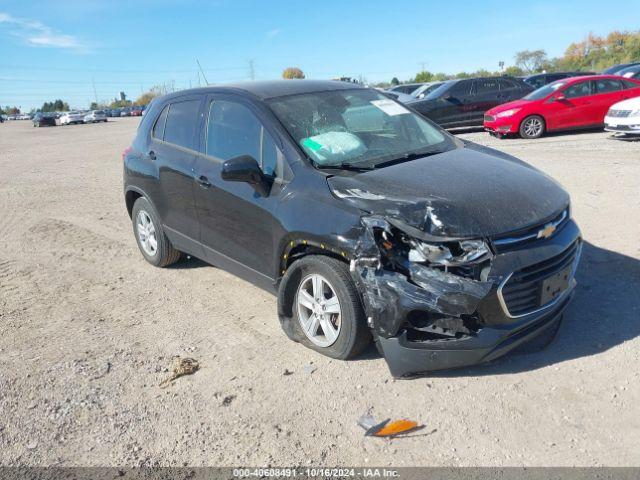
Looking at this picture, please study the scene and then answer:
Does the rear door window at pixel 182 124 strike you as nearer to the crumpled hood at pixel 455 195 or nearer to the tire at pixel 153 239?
the tire at pixel 153 239

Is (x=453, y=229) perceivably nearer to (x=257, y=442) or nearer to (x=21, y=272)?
(x=257, y=442)

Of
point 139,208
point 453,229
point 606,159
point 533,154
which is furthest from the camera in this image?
point 533,154

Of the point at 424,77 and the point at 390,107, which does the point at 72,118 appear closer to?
the point at 424,77

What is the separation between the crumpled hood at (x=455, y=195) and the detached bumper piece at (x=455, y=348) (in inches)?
22.8

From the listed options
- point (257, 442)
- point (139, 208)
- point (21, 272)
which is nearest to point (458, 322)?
point (257, 442)

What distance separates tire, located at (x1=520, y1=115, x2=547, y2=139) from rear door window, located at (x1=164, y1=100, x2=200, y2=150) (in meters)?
10.7

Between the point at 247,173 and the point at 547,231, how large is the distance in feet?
6.55

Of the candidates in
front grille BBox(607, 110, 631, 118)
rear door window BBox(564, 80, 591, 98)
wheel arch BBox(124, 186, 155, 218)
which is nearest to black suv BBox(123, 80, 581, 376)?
wheel arch BBox(124, 186, 155, 218)

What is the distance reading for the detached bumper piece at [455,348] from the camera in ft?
10.3

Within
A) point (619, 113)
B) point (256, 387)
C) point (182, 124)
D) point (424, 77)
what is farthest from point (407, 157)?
point (424, 77)

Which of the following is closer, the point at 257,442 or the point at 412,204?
the point at 257,442

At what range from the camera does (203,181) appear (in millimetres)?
4570

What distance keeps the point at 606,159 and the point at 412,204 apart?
803cm

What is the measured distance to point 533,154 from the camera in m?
11.1
